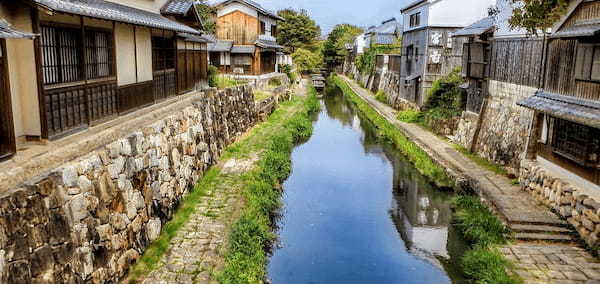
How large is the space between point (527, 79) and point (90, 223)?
603 inches

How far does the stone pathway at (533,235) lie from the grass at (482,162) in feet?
1.50

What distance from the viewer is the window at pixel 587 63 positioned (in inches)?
468

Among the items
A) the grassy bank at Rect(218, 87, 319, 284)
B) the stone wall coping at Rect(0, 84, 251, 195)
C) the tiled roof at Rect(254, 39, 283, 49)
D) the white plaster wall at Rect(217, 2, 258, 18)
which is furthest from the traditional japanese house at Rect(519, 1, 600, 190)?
the white plaster wall at Rect(217, 2, 258, 18)

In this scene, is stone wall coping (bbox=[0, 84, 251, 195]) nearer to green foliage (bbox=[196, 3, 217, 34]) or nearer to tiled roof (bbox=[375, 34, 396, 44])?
green foliage (bbox=[196, 3, 217, 34])

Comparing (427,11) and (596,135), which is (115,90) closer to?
(596,135)

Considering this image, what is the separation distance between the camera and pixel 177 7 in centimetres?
2045

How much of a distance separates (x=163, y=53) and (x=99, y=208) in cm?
1239

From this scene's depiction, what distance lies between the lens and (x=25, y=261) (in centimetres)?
625

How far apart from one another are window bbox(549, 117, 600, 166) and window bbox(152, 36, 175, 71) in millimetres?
14999

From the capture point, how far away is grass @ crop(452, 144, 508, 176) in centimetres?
1784

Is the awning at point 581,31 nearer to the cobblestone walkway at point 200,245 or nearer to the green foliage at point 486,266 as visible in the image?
the green foliage at point 486,266

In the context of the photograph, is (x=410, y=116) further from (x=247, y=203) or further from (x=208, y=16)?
(x=208, y=16)

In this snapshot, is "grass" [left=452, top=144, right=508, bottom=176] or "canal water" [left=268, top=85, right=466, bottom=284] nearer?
"canal water" [left=268, top=85, right=466, bottom=284]

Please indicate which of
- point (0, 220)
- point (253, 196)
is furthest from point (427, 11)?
point (0, 220)
